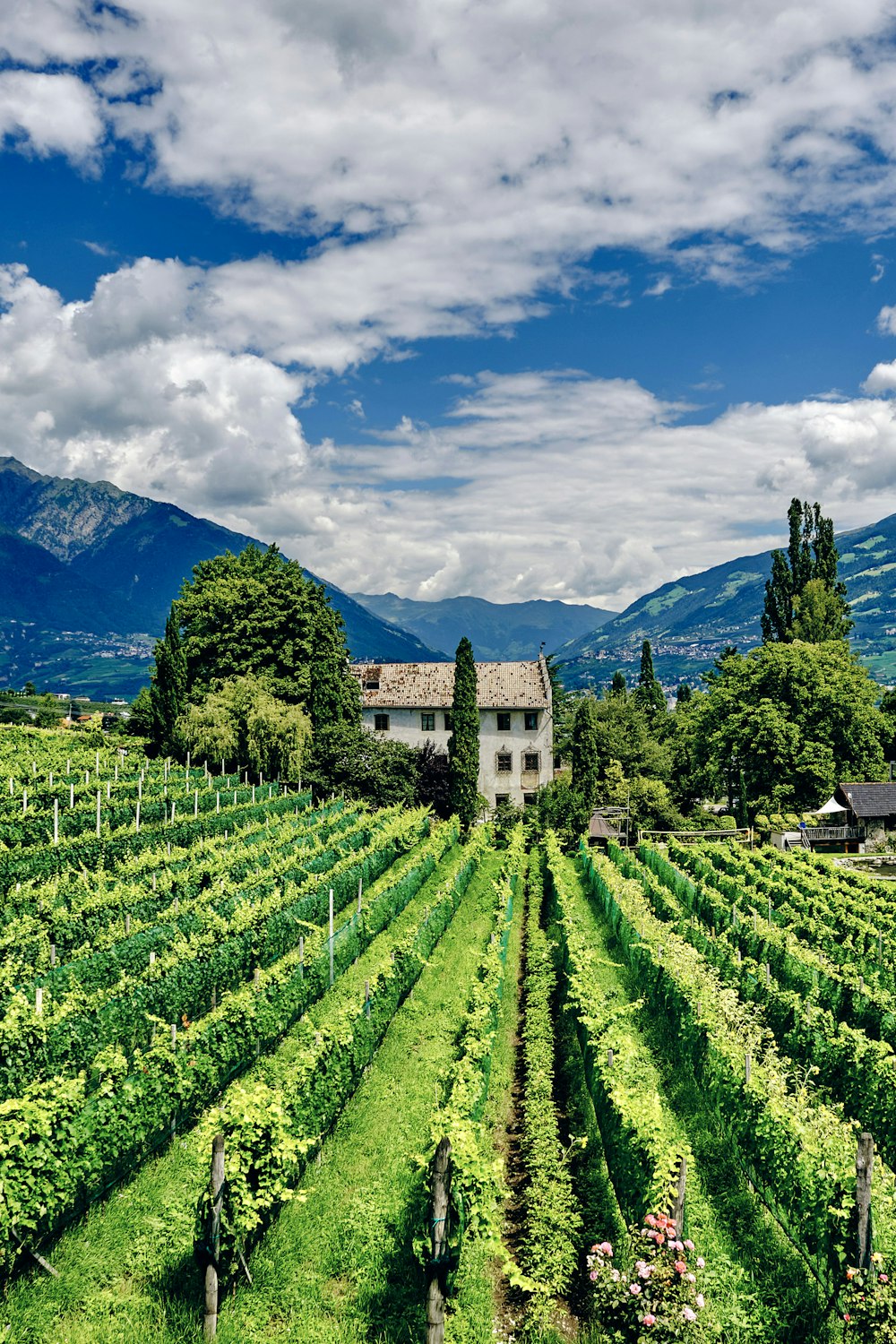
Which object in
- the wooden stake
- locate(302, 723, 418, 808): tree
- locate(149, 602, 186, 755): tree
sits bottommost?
the wooden stake

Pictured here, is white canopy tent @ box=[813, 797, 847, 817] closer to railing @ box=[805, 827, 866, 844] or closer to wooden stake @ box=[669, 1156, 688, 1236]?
railing @ box=[805, 827, 866, 844]

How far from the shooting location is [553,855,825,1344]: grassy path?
9.48m

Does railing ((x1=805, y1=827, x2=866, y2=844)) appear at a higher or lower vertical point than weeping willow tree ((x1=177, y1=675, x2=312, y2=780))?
lower

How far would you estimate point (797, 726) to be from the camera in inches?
1938

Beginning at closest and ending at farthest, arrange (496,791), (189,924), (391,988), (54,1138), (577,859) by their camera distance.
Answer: (54,1138)
(391,988)
(189,924)
(577,859)
(496,791)

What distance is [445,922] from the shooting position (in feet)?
84.9

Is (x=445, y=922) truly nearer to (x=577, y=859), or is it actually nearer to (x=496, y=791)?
(x=577, y=859)

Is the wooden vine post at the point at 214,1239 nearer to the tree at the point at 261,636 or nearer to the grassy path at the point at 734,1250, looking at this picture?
the grassy path at the point at 734,1250

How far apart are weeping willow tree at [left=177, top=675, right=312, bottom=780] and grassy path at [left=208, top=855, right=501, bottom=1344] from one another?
29.7 m

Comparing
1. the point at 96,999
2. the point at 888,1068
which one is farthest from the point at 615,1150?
the point at 96,999

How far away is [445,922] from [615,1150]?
14.6 meters

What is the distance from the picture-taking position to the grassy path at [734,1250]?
31.1 feet

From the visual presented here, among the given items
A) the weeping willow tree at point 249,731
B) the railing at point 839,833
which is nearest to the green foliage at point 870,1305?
the weeping willow tree at point 249,731

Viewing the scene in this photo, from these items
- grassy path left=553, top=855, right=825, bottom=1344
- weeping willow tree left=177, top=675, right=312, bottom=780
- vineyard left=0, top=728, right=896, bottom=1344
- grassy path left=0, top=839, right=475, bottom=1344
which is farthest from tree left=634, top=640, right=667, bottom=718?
grassy path left=0, top=839, right=475, bottom=1344
